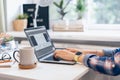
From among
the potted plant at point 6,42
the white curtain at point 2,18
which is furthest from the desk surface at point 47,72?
the white curtain at point 2,18

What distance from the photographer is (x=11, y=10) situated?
2.50m

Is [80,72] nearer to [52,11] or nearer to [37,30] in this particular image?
[37,30]

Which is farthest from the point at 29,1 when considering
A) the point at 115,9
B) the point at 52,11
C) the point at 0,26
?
the point at 115,9

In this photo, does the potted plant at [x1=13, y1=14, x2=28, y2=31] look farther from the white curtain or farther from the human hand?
the human hand

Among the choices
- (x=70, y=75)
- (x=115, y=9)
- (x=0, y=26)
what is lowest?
(x=70, y=75)

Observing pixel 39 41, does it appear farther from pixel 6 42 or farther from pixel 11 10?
pixel 11 10

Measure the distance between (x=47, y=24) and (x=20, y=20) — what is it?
0.32 m

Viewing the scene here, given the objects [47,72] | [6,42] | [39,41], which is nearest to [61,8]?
[6,42]

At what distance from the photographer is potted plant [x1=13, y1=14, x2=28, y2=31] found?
247 centimetres

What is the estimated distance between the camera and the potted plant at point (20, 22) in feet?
8.10

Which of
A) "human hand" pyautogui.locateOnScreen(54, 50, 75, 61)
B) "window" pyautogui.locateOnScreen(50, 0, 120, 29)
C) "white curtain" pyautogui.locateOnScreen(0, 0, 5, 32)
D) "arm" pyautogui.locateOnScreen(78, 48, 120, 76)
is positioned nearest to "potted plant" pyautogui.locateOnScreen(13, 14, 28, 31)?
"white curtain" pyautogui.locateOnScreen(0, 0, 5, 32)

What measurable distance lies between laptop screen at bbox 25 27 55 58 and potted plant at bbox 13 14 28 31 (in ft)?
3.10

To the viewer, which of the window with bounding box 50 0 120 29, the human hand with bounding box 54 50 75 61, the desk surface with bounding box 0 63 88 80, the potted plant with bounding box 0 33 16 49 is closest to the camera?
the desk surface with bounding box 0 63 88 80

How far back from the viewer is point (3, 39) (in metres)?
1.76
